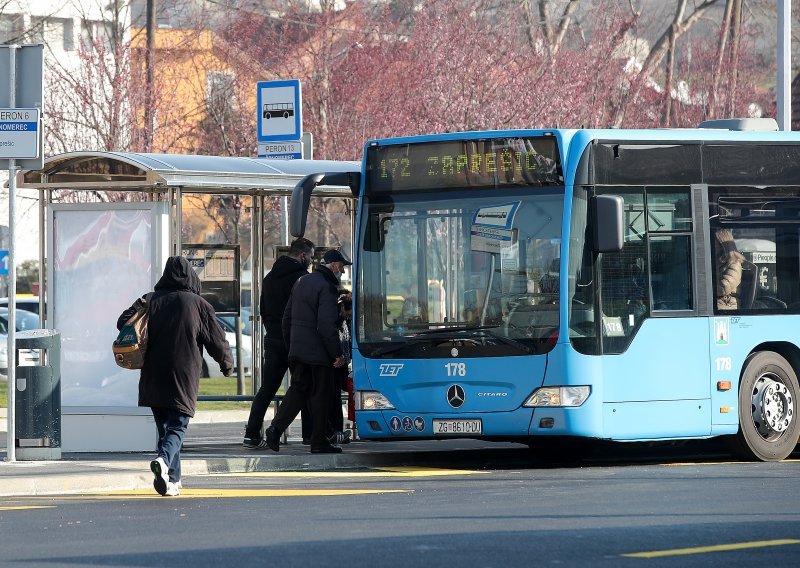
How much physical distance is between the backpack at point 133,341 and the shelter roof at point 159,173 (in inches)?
113

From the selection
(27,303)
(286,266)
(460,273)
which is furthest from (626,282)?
(27,303)

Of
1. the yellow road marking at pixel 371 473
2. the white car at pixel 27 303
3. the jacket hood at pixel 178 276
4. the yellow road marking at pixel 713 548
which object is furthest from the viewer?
the white car at pixel 27 303

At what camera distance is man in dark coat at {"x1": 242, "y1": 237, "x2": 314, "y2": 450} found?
1577 centimetres

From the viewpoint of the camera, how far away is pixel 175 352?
12.2m

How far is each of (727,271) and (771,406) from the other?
1232mm

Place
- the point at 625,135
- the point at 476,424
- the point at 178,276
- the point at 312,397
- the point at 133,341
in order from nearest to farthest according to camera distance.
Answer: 1. the point at 133,341
2. the point at 178,276
3. the point at 476,424
4. the point at 625,135
5. the point at 312,397

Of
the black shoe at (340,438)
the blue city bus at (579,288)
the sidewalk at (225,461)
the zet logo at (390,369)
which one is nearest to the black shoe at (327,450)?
the sidewalk at (225,461)

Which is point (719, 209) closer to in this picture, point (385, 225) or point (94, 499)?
point (385, 225)

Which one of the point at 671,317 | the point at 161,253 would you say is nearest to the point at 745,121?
the point at 671,317

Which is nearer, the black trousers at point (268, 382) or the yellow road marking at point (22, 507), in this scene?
the yellow road marking at point (22, 507)

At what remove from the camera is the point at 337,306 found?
1495cm

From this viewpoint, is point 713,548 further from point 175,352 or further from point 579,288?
point 579,288

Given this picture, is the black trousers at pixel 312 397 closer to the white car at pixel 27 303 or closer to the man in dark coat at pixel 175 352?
the man in dark coat at pixel 175 352

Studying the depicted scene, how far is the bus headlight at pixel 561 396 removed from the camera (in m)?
13.8
